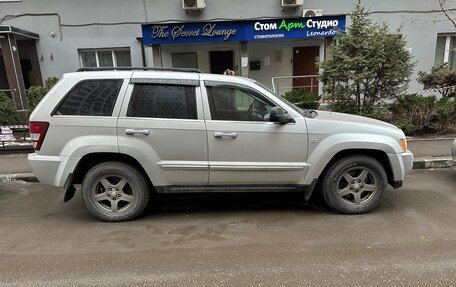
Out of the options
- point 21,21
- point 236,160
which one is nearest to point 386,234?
point 236,160

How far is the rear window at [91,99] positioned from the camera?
13.5ft

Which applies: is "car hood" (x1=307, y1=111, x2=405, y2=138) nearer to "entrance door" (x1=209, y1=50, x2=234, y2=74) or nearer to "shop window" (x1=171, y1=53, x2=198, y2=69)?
"entrance door" (x1=209, y1=50, x2=234, y2=74)

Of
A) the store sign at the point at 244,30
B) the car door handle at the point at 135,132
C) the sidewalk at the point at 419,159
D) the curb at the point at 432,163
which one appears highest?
the store sign at the point at 244,30

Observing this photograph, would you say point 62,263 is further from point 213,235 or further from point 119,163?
point 213,235

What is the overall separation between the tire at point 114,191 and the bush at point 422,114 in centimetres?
669

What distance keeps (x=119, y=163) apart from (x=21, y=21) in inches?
442

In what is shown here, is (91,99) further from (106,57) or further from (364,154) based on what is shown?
(106,57)

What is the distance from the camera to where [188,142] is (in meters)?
4.13

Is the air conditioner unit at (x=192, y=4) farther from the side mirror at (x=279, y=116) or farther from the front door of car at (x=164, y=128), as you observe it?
the side mirror at (x=279, y=116)

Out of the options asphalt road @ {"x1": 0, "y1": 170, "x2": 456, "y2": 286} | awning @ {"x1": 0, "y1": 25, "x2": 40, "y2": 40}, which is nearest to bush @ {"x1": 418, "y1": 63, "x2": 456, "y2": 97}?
asphalt road @ {"x1": 0, "y1": 170, "x2": 456, "y2": 286}

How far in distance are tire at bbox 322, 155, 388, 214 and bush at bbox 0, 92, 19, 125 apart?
27.1 ft

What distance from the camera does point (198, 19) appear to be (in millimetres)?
12594

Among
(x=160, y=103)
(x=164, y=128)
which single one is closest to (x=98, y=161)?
(x=164, y=128)

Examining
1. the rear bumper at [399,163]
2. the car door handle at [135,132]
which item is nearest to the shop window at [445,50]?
the rear bumper at [399,163]
